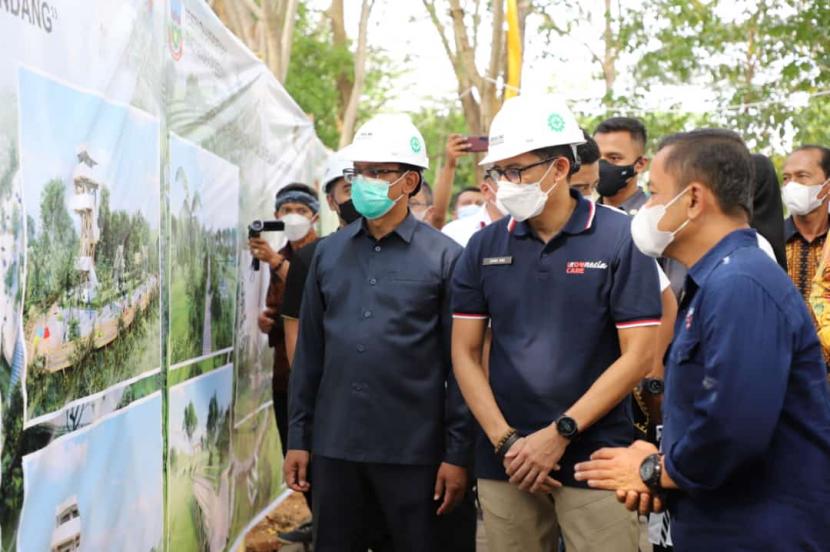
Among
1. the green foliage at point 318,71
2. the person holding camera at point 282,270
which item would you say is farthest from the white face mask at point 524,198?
the green foliage at point 318,71

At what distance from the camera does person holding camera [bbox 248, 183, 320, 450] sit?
6660mm

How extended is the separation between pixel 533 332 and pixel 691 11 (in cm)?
1386

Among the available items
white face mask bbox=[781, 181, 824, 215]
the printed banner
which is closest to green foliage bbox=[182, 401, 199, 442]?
the printed banner

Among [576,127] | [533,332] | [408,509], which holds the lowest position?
[408,509]

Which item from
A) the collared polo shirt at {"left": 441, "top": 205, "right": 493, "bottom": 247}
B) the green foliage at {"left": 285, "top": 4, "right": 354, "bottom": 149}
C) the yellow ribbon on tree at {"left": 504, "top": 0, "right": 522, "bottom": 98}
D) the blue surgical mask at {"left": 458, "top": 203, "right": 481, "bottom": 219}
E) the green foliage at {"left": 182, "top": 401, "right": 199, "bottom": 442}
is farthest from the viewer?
the green foliage at {"left": 285, "top": 4, "right": 354, "bottom": 149}

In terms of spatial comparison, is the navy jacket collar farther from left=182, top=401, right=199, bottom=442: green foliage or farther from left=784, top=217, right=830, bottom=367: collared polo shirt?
left=784, top=217, right=830, bottom=367: collared polo shirt

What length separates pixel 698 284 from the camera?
3.12m

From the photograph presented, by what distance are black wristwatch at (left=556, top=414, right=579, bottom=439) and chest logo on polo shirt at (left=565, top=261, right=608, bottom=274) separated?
541 millimetres

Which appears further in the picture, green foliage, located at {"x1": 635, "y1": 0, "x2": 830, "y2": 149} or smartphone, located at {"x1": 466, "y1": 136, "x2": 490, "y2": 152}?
green foliage, located at {"x1": 635, "y1": 0, "x2": 830, "y2": 149}

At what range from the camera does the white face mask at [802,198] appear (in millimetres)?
6523

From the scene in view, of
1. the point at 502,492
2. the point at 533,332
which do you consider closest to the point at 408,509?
the point at 502,492

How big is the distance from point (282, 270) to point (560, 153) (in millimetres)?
2545

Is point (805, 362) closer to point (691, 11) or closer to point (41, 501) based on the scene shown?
point (41, 501)

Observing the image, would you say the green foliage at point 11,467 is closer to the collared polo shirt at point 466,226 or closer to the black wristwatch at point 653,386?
the black wristwatch at point 653,386
